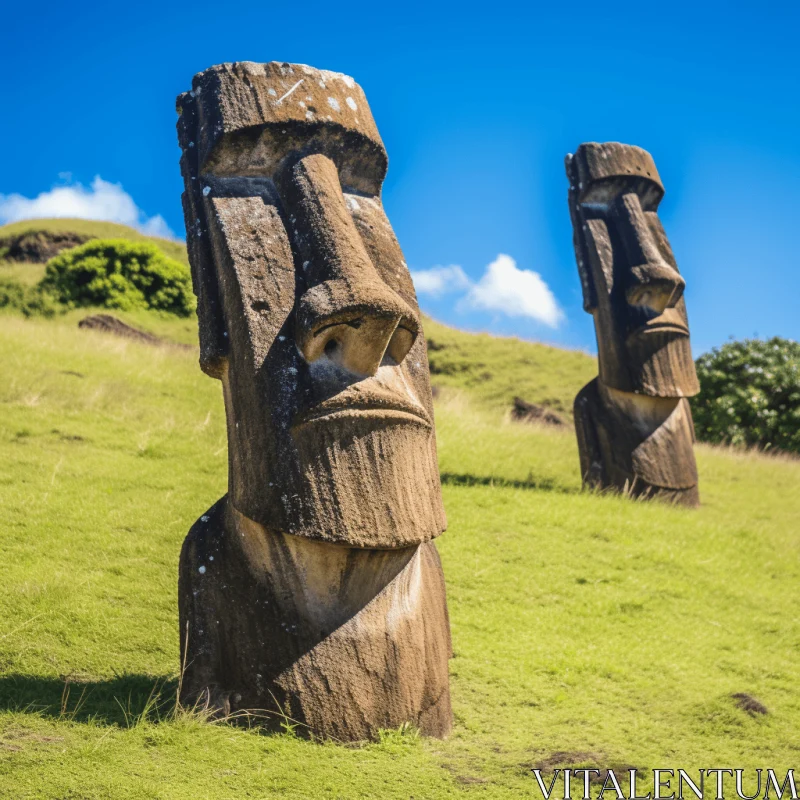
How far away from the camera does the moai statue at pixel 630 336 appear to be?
10.1 meters

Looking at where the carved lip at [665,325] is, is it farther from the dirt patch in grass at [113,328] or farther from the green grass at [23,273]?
the green grass at [23,273]

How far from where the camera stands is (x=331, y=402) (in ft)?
13.7

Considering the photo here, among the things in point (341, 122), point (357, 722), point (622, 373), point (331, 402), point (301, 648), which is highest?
point (341, 122)

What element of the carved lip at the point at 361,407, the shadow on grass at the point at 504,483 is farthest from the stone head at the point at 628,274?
the carved lip at the point at 361,407

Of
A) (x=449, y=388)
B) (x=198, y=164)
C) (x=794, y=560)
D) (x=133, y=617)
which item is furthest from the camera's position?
(x=449, y=388)

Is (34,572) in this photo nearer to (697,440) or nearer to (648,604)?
(648,604)

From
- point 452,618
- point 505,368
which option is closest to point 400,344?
A: point 452,618

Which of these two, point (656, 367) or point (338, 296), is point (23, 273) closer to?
point (656, 367)

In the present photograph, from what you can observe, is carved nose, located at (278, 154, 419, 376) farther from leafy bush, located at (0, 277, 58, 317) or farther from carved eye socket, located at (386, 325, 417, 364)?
leafy bush, located at (0, 277, 58, 317)

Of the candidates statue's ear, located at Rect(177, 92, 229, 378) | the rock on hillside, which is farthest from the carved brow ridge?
the rock on hillside

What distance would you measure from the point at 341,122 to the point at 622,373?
5.85 meters

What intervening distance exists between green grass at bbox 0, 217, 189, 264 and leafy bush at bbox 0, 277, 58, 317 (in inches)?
137

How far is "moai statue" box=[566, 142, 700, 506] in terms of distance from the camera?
1007 cm

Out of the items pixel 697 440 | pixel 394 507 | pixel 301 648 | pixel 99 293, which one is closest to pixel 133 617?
pixel 301 648
